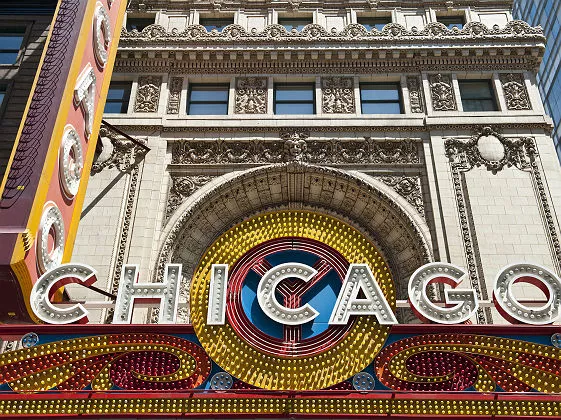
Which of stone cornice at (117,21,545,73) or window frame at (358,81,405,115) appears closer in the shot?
window frame at (358,81,405,115)

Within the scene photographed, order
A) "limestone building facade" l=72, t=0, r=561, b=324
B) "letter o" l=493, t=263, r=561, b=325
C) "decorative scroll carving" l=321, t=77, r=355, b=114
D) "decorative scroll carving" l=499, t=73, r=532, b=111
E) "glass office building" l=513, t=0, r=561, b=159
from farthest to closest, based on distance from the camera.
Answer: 1. "glass office building" l=513, t=0, r=561, b=159
2. "decorative scroll carving" l=321, t=77, r=355, b=114
3. "decorative scroll carving" l=499, t=73, r=532, b=111
4. "limestone building facade" l=72, t=0, r=561, b=324
5. "letter o" l=493, t=263, r=561, b=325

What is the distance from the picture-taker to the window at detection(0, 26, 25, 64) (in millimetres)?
23422

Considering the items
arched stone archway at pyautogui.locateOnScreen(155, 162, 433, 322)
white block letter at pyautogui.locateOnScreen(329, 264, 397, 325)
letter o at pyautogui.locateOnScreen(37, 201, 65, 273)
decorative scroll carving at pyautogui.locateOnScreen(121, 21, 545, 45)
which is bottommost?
white block letter at pyautogui.locateOnScreen(329, 264, 397, 325)

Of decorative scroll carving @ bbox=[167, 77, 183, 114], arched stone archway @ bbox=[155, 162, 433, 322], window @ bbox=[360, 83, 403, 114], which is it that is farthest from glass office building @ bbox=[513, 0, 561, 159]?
decorative scroll carving @ bbox=[167, 77, 183, 114]

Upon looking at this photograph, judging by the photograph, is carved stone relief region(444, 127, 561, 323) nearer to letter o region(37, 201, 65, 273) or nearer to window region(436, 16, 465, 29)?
window region(436, 16, 465, 29)

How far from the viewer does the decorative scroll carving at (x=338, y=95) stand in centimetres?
2328

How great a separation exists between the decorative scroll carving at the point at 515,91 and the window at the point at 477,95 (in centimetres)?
52

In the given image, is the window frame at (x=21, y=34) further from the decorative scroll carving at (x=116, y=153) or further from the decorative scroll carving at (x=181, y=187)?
the decorative scroll carving at (x=181, y=187)

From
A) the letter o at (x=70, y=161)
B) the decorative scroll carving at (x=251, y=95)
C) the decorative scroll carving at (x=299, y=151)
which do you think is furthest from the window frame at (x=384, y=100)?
the letter o at (x=70, y=161)

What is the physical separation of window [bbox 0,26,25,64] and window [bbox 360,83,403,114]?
1405 centimetres

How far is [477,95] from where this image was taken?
23.7 m

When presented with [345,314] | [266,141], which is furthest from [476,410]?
[266,141]

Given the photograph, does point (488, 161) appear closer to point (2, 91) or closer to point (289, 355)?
point (289, 355)

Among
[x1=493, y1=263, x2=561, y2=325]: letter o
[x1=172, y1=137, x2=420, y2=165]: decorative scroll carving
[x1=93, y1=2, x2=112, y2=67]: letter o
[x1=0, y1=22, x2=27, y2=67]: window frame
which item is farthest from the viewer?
[x1=0, y1=22, x2=27, y2=67]: window frame
